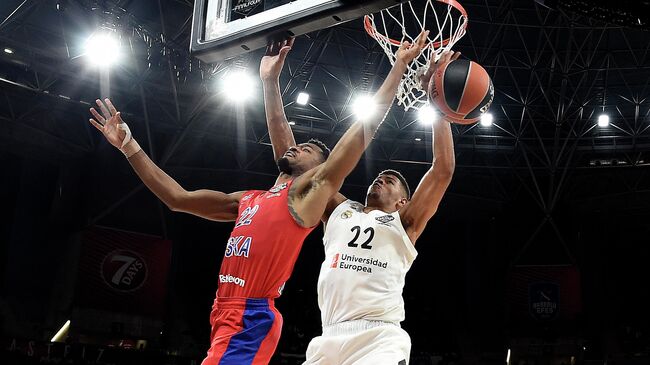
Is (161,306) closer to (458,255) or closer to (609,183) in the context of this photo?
(458,255)

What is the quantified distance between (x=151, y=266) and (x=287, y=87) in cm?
557

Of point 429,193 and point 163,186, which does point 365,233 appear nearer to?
point 429,193

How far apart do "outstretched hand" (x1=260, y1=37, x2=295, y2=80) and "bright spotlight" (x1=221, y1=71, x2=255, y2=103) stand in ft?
33.6

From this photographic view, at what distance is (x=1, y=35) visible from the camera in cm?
1388

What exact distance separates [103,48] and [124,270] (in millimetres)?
5750

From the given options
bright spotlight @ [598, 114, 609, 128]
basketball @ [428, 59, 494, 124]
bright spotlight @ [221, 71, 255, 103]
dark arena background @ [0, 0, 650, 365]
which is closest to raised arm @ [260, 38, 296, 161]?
basketball @ [428, 59, 494, 124]

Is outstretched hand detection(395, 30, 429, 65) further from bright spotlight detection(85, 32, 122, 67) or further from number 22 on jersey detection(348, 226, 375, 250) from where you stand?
bright spotlight detection(85, 32, 122, 67)

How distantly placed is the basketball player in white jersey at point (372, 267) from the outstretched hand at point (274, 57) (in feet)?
3.26

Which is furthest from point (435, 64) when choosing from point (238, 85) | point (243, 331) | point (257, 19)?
point (238, 85)

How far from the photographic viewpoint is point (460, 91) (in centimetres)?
490

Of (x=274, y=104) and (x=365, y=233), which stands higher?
(x=274, y=104)

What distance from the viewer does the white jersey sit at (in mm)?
4168

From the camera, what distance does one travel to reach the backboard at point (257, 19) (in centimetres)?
390

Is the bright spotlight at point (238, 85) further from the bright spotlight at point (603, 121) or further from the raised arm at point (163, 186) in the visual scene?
the raised arm at point (163, 186)
